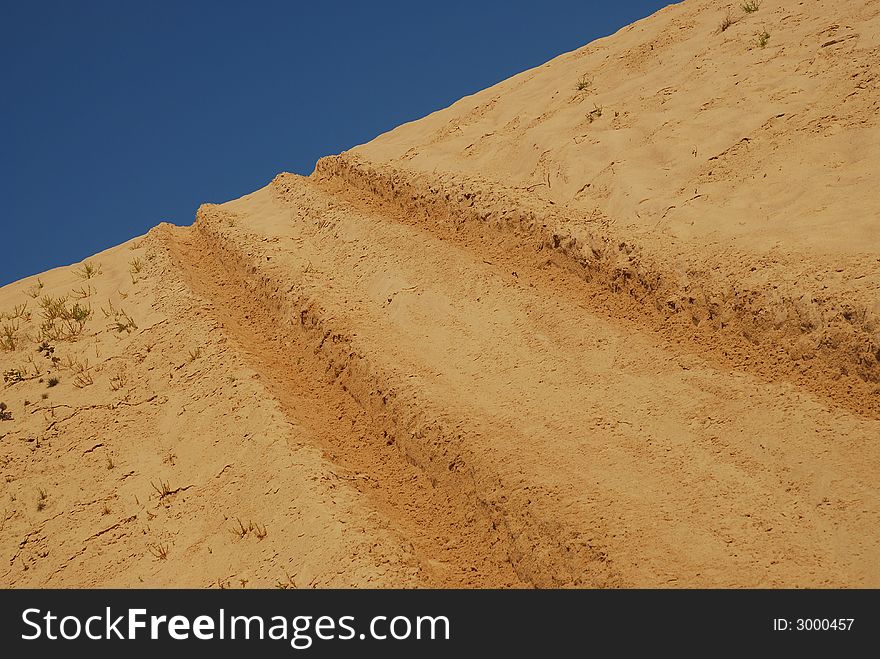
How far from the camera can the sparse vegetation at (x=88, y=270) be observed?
11258 millimetres

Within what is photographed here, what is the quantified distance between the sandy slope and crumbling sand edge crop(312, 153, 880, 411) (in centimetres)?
2

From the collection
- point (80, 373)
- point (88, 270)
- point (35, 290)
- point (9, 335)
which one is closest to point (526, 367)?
point (80, 373)

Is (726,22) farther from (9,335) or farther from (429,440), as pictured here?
(9,335)

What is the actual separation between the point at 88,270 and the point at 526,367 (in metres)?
7.09

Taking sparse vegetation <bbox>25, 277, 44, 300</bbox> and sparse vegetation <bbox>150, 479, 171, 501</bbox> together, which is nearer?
sparse vegetation <bbox>150, 479, 171, 501</bbox>

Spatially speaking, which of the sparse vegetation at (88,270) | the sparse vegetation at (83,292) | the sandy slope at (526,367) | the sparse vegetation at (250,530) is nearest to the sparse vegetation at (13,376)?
the sandy slope at (526,367)

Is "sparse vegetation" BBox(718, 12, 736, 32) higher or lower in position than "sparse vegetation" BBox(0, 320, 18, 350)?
higher

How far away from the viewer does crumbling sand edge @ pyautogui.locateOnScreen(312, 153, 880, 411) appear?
5.66 meters

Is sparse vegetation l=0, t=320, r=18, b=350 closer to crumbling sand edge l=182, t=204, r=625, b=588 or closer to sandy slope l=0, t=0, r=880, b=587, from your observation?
sandy slope l=0, t=0, r=880, b=587

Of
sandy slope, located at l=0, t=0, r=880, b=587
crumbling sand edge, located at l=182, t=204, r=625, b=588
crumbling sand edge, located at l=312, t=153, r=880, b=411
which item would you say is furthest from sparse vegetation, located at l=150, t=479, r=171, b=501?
crumbling sand edge, located at l=312, t=153, r=880, b=411

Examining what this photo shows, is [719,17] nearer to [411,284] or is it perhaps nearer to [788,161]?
[788,161]

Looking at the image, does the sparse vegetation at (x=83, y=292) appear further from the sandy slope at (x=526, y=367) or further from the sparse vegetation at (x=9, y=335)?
the sparse vegetation at (x=9, y=335)
